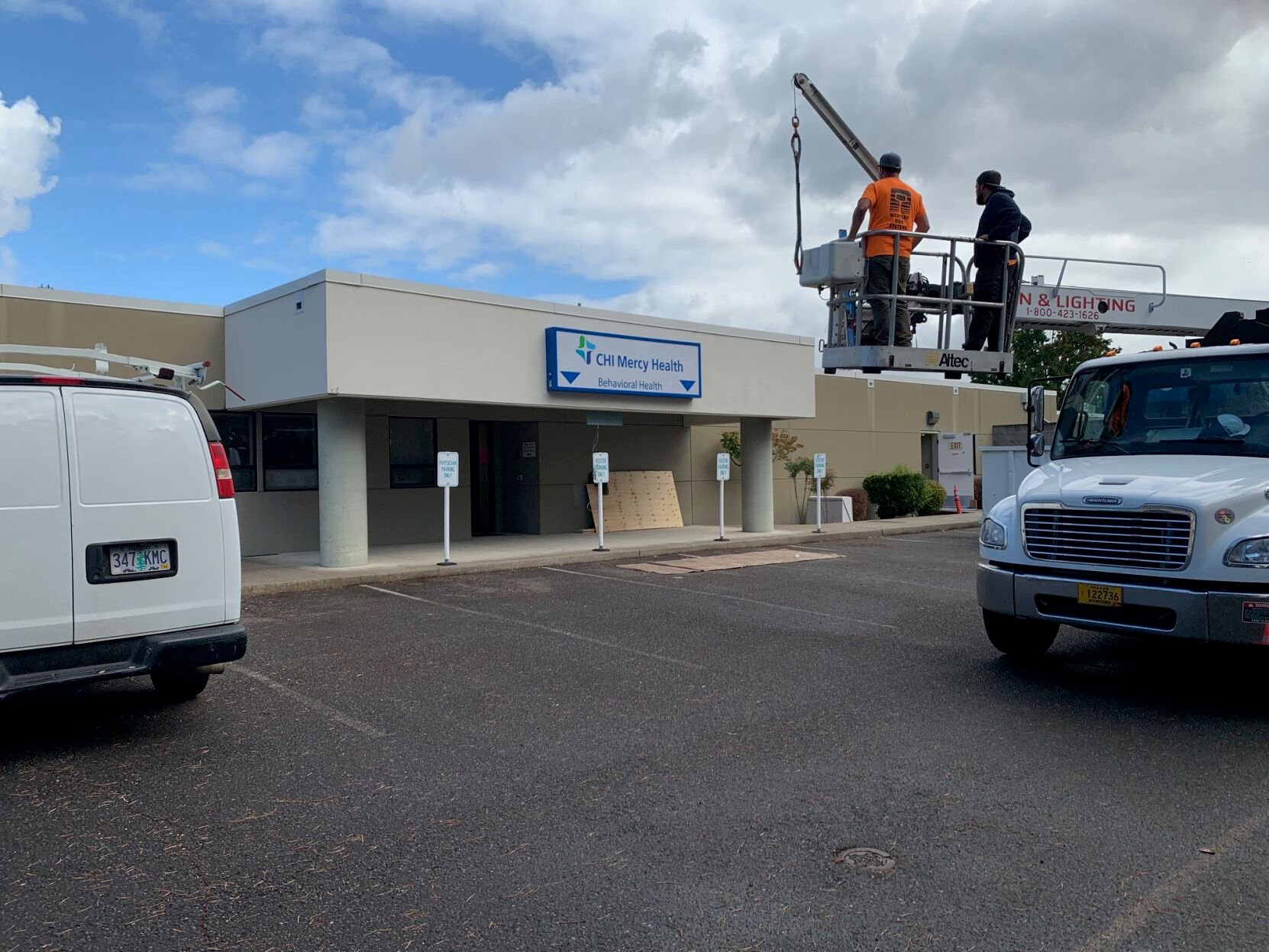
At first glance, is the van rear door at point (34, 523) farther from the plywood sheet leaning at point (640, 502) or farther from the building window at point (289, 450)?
the plywood sheet leaning at point (640, 502)

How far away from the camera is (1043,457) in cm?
837

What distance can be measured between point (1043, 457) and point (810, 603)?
3358 mm

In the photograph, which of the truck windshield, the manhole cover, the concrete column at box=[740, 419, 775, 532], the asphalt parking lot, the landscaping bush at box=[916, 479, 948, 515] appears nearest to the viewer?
the asphalt parking lot

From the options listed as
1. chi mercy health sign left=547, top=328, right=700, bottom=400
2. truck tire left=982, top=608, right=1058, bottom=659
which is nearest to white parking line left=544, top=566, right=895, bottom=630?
truck tire left=982, top=608, right=1058, bottom=659

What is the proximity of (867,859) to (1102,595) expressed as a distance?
3.21m

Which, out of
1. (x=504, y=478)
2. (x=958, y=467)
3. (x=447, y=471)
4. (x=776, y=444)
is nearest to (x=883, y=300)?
(x=447, y=471)

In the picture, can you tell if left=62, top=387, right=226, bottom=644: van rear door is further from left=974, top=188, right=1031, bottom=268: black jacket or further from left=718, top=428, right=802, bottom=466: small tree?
left=718, top=428, right=802, bottom=466: small tree

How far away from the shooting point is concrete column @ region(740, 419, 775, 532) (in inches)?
771

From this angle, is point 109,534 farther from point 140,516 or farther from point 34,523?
point 34,523

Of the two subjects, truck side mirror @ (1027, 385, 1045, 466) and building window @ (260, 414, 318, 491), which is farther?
building window @ (260, 414, 318, 491)

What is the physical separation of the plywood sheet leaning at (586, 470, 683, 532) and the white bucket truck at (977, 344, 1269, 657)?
41.3 ft

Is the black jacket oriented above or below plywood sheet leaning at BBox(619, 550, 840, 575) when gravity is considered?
above

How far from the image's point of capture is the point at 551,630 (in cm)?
930

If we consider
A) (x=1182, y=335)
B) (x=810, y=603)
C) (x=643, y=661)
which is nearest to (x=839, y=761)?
(x=643, y=661)
